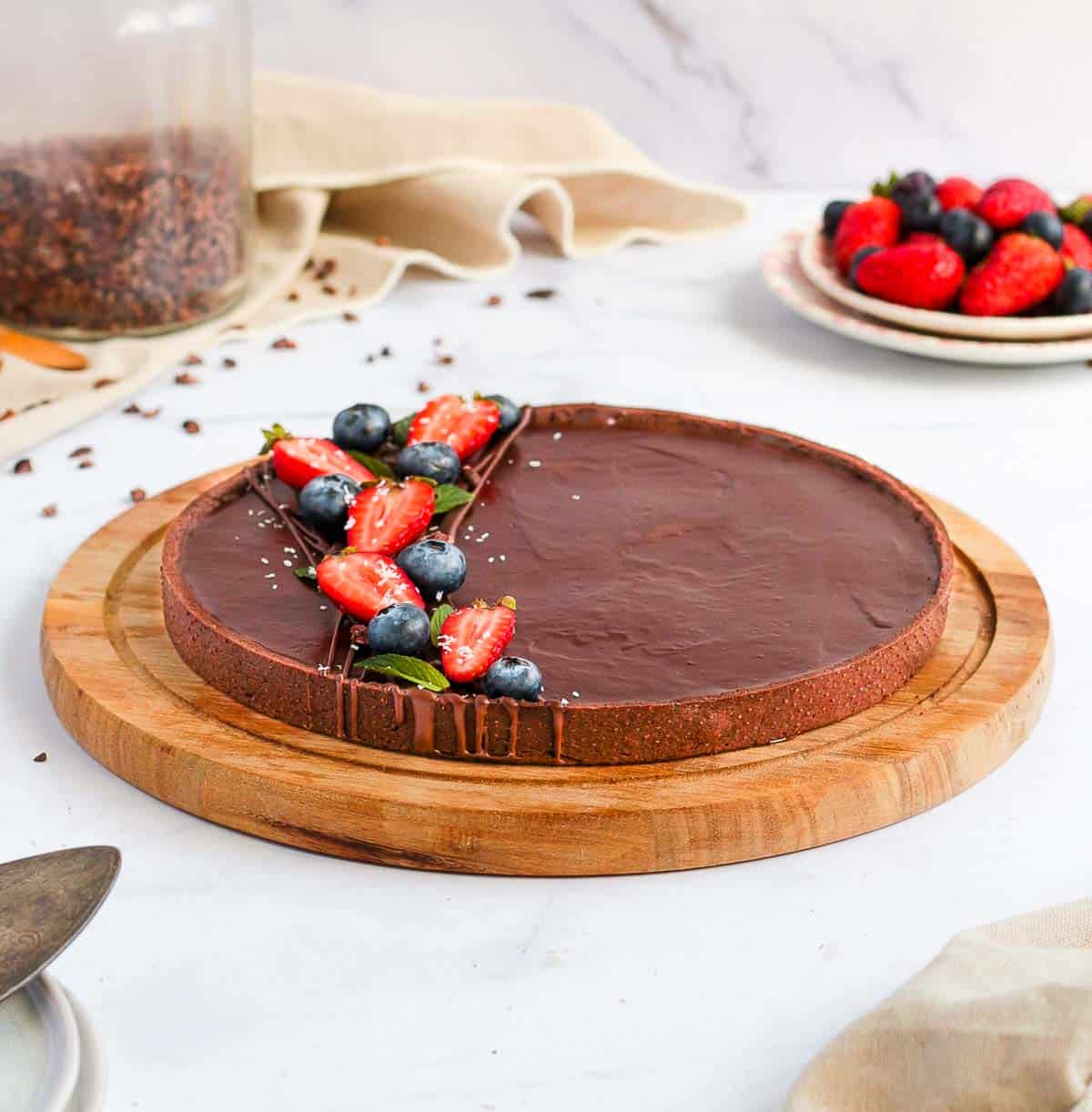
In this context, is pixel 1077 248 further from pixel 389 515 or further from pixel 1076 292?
pixel 389 515

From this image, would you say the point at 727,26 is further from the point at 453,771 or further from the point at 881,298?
the point at 453,771

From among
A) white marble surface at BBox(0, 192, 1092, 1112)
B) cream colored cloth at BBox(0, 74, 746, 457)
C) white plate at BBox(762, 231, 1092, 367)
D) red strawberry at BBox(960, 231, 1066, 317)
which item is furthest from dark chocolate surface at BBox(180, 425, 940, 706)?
cream colored cloth at BBox(0, 74, 746, 457)

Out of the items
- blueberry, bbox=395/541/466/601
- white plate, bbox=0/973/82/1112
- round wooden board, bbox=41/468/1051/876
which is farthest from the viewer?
blueberry, bbox=395/541/466/601

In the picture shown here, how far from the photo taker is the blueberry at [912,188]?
10.1ft

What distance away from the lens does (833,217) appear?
3262 mm

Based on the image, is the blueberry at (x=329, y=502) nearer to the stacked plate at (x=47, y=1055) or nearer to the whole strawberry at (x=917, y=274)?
the stacked plate at (x=47, y=1055)

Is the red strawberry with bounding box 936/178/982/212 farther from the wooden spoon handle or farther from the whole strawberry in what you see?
the wooden spoon handle

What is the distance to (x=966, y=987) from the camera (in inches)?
47.2

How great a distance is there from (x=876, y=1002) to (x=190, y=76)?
2113 millimetres

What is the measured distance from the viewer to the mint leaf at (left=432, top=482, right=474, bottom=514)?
1977 mm

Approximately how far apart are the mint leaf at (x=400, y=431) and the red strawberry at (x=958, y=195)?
1.41 metres

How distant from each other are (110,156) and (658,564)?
1.42m

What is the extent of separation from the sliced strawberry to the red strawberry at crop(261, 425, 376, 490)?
128mm

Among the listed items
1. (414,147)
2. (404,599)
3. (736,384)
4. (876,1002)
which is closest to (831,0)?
(414,147)
